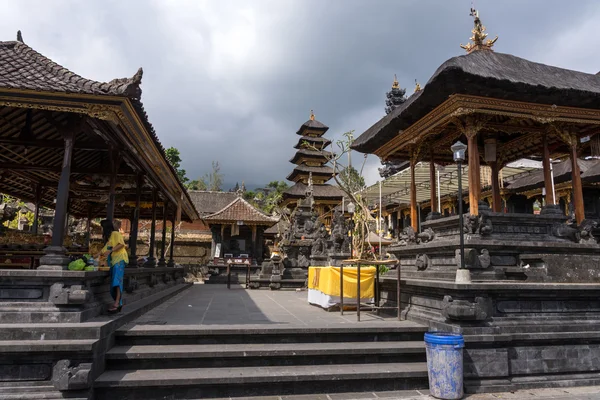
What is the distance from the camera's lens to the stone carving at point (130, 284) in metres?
8.34

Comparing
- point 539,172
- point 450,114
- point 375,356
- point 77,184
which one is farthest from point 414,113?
point 539,172

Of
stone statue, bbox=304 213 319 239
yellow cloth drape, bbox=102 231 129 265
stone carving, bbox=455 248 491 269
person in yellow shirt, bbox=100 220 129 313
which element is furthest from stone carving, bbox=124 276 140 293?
stone statue, bbox=304 213 319 239

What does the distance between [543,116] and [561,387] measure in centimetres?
510

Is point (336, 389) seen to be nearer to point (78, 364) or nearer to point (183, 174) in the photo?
point (78, 364)

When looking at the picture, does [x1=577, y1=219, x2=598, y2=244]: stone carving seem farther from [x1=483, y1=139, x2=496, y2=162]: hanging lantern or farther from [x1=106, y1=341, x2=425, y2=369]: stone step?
[x1=106, y1=341, x2=425, y2=369]: stone step

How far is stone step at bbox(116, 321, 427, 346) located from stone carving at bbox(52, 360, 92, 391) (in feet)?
3.11

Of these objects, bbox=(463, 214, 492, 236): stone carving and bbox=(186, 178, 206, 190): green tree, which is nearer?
bbox=(463, 214, 492, 236): stone carving

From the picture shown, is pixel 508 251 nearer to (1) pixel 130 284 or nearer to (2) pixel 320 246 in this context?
(1) pixel 130 284

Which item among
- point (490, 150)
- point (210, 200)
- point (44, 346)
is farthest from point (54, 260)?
point (210, 200)

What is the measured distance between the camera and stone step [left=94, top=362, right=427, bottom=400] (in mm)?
4723

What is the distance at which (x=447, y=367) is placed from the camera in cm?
509

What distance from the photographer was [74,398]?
4.48 metres

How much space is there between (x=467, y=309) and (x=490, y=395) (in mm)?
1218

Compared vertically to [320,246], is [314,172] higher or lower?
higher
